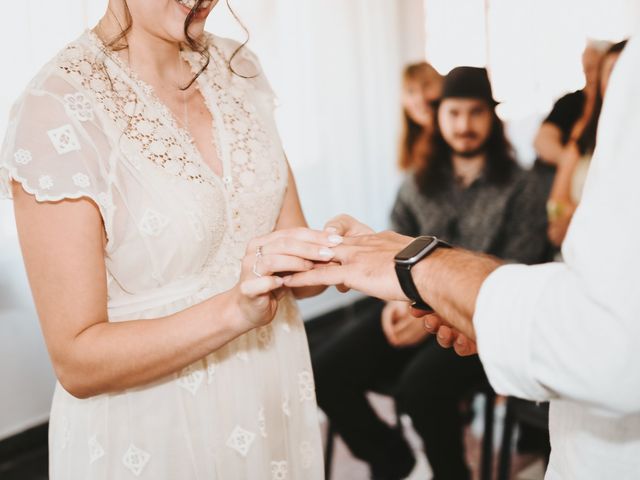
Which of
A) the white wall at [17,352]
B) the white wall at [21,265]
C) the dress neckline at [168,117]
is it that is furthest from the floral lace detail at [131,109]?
the white wall at [17,352]

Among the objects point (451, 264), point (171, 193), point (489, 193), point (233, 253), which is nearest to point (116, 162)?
point (171, 193)

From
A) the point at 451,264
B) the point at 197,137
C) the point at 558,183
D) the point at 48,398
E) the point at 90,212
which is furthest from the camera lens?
the point at 558,183

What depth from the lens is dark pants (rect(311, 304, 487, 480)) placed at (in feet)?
7.19

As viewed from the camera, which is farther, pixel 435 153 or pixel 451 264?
pixel 435 153

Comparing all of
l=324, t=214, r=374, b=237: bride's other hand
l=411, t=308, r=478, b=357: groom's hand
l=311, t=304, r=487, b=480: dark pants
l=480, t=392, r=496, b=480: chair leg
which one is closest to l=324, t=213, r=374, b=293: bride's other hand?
l=324, t=214, r=374, b=237: bride's other hand

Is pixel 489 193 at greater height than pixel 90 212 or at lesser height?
lesser

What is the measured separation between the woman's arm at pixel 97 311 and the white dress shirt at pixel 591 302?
0.41 m

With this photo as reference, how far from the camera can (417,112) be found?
3.01 meters

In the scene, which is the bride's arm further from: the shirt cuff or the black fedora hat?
the black fedora hat

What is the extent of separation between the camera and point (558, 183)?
294cm

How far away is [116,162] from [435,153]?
1869 millimetres

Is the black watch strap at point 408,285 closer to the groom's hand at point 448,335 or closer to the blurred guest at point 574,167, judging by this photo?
the groom's hand at point 448,335

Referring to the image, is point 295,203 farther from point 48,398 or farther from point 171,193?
point 48,398

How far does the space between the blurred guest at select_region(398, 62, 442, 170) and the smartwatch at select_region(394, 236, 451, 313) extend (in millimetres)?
1842
